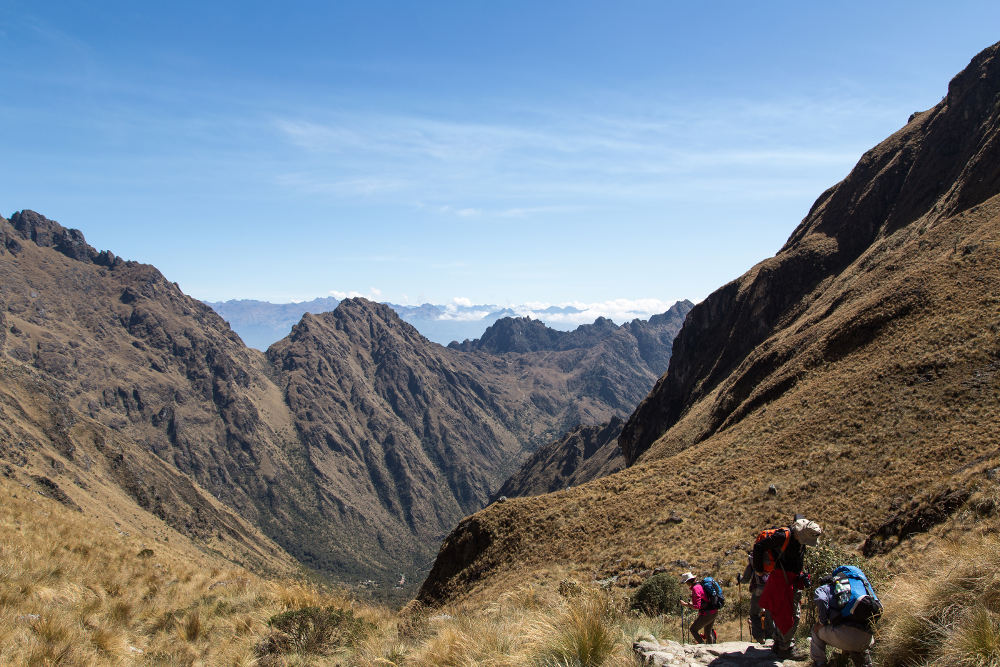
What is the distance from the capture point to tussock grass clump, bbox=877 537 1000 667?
661 cm

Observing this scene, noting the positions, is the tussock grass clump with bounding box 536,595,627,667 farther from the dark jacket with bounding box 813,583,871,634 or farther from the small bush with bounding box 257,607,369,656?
the small bush with bounding box 257,607,369,656

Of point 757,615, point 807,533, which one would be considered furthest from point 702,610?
point 807,533

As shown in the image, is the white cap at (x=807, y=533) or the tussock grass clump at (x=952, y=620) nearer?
the tussock grass clump at (x=952, y=620)

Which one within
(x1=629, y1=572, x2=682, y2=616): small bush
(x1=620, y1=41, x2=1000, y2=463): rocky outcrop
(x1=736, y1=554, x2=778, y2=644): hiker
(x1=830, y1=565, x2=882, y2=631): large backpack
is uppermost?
(x1=620, y1=41, x2=1000, y2=463): rocky outcrop

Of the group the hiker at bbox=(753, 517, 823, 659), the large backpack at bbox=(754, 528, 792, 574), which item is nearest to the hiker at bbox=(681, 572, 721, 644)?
the hiker at bbox=(753, 517, 823, 659)

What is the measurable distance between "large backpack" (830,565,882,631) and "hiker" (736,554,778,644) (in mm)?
2012

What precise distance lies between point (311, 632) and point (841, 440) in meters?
29.8

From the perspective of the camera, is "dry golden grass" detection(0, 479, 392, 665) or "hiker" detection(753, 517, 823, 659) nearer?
"dry golden grass" detection(0, 479, 392, 665)

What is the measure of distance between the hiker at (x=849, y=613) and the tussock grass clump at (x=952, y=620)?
431 millimetres

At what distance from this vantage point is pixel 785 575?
372 inches

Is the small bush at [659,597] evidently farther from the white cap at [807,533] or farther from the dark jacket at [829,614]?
the dark jacket at [829,614]

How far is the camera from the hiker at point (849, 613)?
24.5 ft

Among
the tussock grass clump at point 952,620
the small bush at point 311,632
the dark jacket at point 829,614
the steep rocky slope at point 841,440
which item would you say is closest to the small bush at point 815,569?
the tussock grass clump at point 952,620

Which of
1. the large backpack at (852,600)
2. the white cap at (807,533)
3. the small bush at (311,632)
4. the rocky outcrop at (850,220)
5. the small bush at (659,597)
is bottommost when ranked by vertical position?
the small bush at (659,597)
